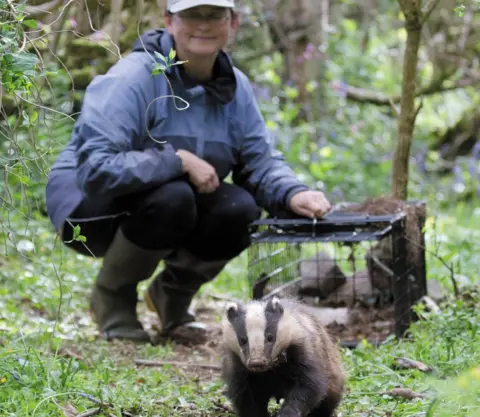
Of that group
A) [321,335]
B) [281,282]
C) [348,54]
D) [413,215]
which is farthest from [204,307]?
[348,54]

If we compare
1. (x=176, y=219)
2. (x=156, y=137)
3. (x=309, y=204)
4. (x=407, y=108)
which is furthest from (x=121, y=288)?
(x=407, y=108)

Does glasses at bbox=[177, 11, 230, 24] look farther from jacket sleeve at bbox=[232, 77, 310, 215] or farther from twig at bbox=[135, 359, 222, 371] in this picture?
twig at bbox=[135, 359, 222, 371]

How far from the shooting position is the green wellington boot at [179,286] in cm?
546

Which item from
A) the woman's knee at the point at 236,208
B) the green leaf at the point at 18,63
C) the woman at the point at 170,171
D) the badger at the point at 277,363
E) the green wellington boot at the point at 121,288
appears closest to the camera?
the green leaf at the point at 18,63

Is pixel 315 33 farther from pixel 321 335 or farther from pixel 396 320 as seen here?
pixel 321 335

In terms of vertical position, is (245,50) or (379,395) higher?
(245,50)

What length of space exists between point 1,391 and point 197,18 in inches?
92.9

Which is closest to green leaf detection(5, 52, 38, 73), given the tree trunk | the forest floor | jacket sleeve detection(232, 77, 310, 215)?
the forest floor

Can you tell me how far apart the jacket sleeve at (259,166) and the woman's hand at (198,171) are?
398 mm

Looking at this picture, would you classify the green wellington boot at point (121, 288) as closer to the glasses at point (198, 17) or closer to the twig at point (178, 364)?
the twig at point (178, 364)

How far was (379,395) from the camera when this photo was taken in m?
3.82

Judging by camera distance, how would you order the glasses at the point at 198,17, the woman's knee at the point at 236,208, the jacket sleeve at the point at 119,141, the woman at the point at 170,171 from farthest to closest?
1. the woman's knee at the point at 236,208
2. the glasses at the point at 198,17
3. the woman at the point at 170,171
4. the jacket sleeve at the point at 119,141

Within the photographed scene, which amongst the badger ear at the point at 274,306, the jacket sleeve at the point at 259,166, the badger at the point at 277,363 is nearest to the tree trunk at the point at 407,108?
the jacket sleeve at the point at 259,166

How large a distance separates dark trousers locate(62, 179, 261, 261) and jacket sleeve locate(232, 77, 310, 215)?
13 cm
